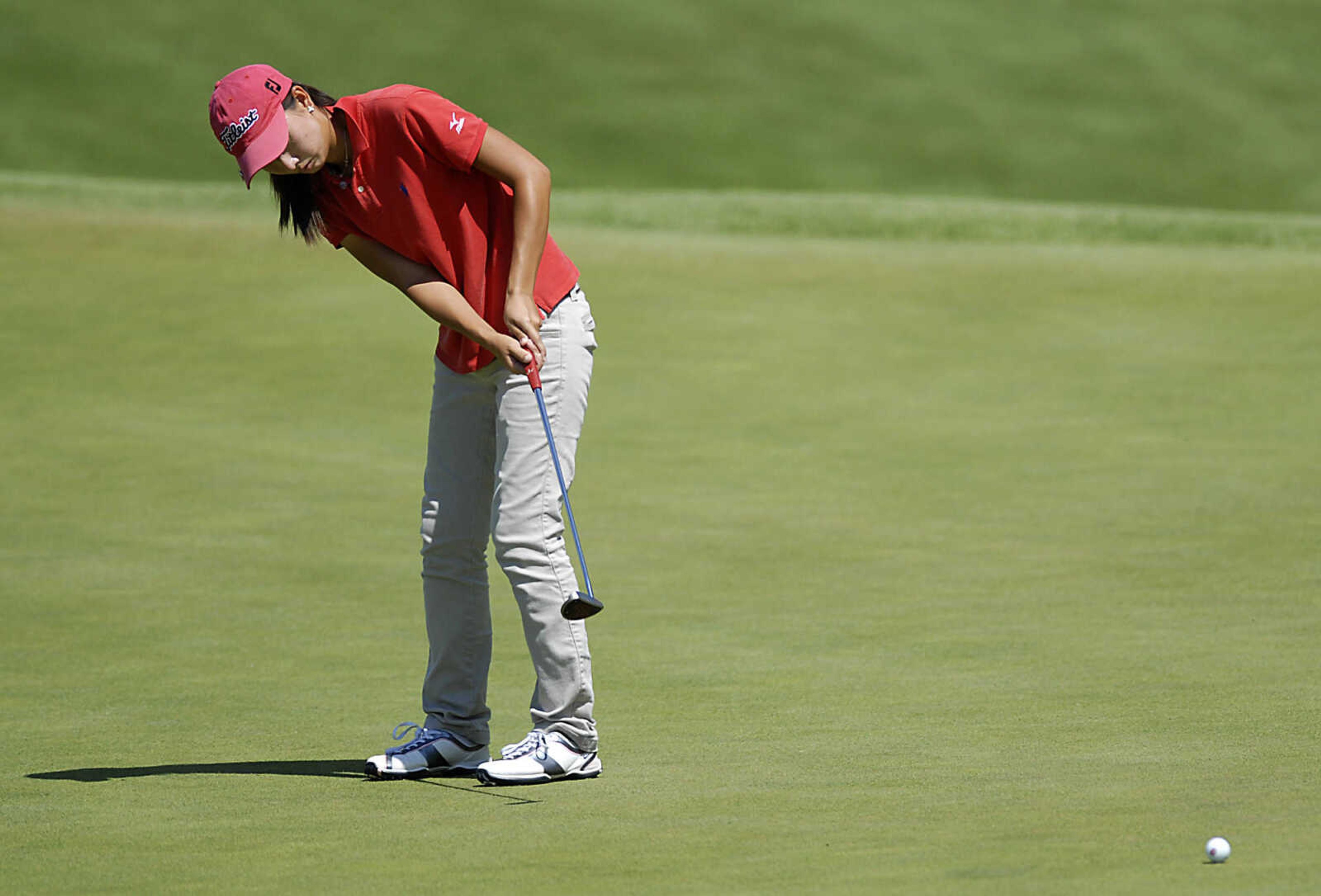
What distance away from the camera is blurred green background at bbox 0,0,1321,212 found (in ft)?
43.3

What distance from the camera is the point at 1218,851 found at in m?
2.96

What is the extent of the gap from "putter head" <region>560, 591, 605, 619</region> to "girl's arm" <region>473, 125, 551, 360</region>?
1.77 ft

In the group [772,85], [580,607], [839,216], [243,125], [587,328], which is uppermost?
[772,85]

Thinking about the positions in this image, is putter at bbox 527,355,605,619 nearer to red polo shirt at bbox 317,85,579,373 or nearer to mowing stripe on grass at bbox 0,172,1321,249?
red polo shirt at bbox 317,85,579,373

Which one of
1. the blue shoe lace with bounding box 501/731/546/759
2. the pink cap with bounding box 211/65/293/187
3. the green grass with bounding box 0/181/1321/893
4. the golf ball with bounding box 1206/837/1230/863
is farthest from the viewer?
the blue shoe lace with bounding box 501/731/546/759

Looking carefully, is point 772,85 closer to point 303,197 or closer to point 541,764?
point 303,197

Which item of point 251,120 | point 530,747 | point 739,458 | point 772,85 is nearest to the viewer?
point 251,120

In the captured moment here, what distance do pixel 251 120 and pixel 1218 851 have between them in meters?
2.30

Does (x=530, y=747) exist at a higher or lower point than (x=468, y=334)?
lower

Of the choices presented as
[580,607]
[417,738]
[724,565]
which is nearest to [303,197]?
[580,607]

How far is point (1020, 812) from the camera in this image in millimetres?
3385

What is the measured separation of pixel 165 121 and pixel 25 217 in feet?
6.87

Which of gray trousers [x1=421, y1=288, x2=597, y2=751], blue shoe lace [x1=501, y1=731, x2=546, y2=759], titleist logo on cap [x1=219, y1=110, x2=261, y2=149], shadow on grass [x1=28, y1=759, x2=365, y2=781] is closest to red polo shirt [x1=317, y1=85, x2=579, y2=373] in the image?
gray trousers [x1=421, y1=288, x2=597, y2=751]

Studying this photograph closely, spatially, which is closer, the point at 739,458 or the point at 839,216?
the point at 739,458
